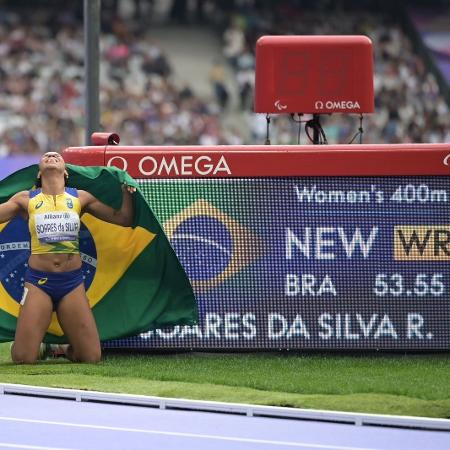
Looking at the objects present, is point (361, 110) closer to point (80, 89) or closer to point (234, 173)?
point (234, 173)

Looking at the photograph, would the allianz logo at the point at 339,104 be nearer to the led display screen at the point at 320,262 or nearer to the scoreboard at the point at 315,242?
the scoreboard at the point at 315,242

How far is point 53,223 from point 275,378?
1958mm

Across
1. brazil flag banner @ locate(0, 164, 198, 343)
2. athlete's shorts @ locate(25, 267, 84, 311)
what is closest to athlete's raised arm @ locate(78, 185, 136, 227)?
brazil flag banner @ locate(0, 164, 198, 343)

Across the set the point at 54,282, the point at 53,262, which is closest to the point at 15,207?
the point at 53,262

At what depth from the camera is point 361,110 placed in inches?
444

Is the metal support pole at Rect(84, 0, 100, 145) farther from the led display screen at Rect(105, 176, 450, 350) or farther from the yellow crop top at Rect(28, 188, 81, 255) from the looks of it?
the yellow crop top at Rect(28, 188, 81, 255)

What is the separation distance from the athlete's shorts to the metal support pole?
2.55m

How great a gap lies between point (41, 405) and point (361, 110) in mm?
3889

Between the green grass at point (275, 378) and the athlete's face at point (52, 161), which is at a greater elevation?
the athlete's face at point (52, 161)

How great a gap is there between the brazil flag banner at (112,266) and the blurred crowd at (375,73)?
55.9 feet

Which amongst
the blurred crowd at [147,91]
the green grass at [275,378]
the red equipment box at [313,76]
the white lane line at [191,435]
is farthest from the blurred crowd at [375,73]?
the white lane line at [191,435]

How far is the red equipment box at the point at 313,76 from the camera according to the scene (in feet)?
36.8

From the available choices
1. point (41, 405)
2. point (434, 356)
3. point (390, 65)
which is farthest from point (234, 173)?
point (390, 65)

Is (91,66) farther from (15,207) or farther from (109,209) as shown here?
(15,207)
